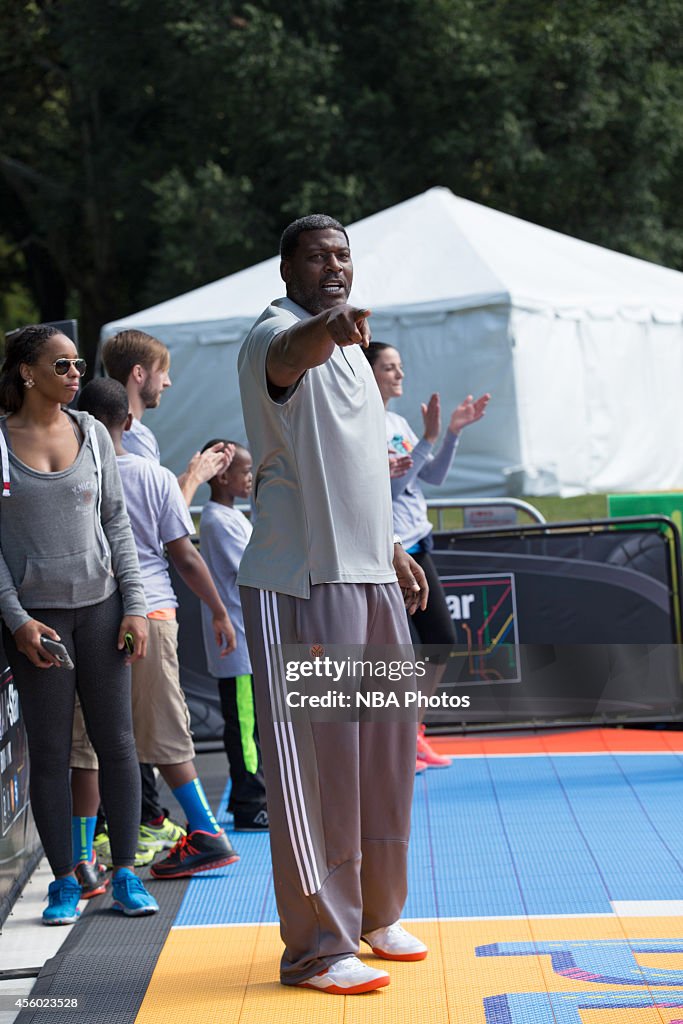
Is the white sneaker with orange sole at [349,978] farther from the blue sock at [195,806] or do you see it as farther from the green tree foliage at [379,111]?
the green tree foliage at [379,111]

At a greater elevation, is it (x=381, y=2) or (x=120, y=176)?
(x=381, y=2)

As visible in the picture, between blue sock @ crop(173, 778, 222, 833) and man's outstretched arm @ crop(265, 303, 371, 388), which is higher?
man's outstretched arm @ crop(265, 303, 371, 388)

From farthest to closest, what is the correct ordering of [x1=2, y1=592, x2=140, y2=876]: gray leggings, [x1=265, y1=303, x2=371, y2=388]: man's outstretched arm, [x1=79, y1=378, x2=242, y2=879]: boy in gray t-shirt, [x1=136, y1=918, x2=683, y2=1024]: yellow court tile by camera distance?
1. [x1=79, y1=378, x2=242, y2=879]: boy in gray t-shirt
2. [x1=2, y1=592, x2=140, y2=876]: gray leggings
3. [x1=136, y1=918, x2=683, y2=1024]: yellow court tile
4. [x1=265, y1=303, x2=371, y2=388]: man's outstretched arm

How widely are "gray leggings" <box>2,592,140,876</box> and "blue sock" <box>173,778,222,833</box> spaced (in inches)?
20.2

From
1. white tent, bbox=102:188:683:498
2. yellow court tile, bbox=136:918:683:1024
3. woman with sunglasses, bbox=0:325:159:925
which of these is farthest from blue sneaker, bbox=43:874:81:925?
white tent, bbox=102:188:683:498

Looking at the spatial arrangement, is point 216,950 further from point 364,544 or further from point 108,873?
point 364,544

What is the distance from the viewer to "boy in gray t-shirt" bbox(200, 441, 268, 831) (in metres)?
5.88

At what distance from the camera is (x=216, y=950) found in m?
4.27

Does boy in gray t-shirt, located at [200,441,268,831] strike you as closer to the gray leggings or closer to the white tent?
the gray leggings

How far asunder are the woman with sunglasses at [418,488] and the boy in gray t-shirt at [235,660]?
0.75m

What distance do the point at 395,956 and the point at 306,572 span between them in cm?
123

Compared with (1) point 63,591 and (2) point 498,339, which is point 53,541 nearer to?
(1) point 63,591

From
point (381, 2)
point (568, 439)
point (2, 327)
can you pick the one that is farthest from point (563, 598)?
point (2, 327)

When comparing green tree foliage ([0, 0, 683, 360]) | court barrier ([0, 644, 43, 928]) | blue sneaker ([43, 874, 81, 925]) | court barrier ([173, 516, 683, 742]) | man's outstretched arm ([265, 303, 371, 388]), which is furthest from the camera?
green tree foliage ([0, 0, 683, 360])
